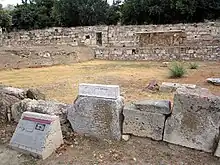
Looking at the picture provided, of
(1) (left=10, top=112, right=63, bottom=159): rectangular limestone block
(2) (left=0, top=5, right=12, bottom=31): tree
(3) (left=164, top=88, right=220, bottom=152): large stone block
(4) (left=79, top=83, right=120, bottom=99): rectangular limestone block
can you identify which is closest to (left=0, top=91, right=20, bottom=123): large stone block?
(1) (left=10, top=112, right=63, bottom=159): rectangular limestone block

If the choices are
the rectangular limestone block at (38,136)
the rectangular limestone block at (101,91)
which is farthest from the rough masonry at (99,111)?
the rectangular limestone block at (38,136)

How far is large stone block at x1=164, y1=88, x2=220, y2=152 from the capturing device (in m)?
3.38

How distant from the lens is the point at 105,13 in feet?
77.4

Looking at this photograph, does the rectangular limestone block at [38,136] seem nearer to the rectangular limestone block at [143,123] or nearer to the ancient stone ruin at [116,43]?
the rectangular limestone block at [143,123]

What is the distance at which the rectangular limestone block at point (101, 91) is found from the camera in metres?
3.76

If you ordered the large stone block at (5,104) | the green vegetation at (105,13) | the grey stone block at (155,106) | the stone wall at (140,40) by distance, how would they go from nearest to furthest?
the grey stone block at (155,106) → the large stone block at (5,104) → the stone wall at (140,40) → the green vegetation at (105,13)

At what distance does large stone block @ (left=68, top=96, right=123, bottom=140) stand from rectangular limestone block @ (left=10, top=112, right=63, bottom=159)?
1.27ft

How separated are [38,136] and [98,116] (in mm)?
859

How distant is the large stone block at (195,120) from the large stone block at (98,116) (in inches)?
28.5

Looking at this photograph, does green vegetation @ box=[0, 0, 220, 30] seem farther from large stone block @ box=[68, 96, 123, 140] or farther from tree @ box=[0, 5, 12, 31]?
large stone block @ box=[68, 96, 123, 140]

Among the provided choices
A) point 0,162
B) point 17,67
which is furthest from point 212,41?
point 0,162

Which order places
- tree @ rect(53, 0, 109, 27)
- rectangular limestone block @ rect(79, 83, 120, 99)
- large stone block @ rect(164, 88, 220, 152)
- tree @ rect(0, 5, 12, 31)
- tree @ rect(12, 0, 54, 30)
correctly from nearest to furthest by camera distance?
large stone block @ rect(164, 88, 220, 152) < rectangular limestone block @ rect(79, 83, 120, 99) < tree @ rect(53, 0, 109, 27) < tree @ rect(0, 5, 12, 31) < tree @ rect(12, 0, 54, 30)

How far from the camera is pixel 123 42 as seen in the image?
20.4 metres

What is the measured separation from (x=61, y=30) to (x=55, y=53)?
655 centimetres
